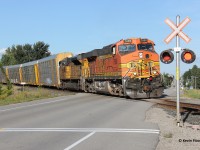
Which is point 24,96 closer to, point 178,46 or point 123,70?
point 123,70

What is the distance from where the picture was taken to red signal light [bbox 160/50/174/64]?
448 inches

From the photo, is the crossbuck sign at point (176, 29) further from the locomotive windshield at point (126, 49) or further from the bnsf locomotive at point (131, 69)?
the locomotive windshield at point (126, 49)

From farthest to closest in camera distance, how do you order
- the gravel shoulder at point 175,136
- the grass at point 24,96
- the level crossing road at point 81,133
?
the grass at point 24,96 → the level crossing road at point 81,133 → the gravel shoulder at point 175,136

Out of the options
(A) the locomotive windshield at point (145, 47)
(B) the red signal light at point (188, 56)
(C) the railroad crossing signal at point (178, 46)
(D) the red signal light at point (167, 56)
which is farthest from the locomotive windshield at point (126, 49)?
(B) the red signal light at point (188, 56)

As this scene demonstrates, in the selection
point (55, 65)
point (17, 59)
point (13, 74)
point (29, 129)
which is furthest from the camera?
point (17, 59)

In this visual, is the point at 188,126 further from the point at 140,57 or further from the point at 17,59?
the point at 17,59

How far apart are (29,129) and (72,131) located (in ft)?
5.43

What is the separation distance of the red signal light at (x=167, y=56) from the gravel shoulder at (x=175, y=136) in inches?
84.5

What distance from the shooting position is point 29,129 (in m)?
11.1

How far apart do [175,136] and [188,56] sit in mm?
3194

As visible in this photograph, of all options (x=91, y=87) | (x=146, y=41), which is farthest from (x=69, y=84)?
(x=146, y=41)

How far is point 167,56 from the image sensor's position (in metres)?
11.5

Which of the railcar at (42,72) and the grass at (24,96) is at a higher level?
the railcar at (42,72)

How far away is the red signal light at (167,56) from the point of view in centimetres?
1138
